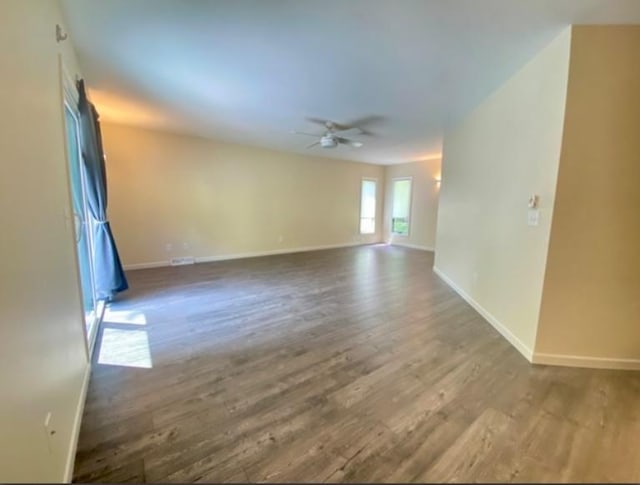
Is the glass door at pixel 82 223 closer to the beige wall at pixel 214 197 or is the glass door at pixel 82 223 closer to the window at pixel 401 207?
the beige wall at pixel 214 197

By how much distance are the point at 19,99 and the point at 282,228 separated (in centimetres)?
604

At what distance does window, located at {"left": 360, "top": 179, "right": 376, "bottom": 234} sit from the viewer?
8925 millimetres

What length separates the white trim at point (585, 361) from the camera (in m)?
2.34

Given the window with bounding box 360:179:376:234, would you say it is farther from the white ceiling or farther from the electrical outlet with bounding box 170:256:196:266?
the electrical outlet with bounding box 170:256:196:266

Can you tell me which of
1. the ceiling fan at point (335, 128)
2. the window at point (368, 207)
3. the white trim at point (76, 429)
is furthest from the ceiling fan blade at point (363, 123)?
the white trim at point (76, 429)

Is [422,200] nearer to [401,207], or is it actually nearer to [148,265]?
[401,207]

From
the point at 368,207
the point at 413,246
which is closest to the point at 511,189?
the point at 413,246

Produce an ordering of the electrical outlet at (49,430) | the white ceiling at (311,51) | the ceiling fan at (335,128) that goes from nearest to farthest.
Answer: the electrical outlet at (49,430) < the white ceiling at (311,51) < the ceiling fan at (335,128)

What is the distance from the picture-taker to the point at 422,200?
26.6 feet

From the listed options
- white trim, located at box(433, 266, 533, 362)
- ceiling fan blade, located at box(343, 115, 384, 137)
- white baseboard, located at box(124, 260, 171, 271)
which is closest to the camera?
white trim, located at box(433, 266, 533, 362)

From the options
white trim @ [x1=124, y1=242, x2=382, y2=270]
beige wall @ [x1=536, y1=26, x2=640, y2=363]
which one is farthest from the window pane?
beige wall @ [x1=536, y1=26, x2=640, y2=363]

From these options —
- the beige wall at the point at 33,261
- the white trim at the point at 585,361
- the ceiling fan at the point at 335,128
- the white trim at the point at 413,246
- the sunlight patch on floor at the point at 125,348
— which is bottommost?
the sunlight patch on floor at the point at 125,348

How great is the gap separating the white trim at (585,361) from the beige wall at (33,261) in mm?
3105

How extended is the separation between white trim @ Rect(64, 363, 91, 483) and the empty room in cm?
2
